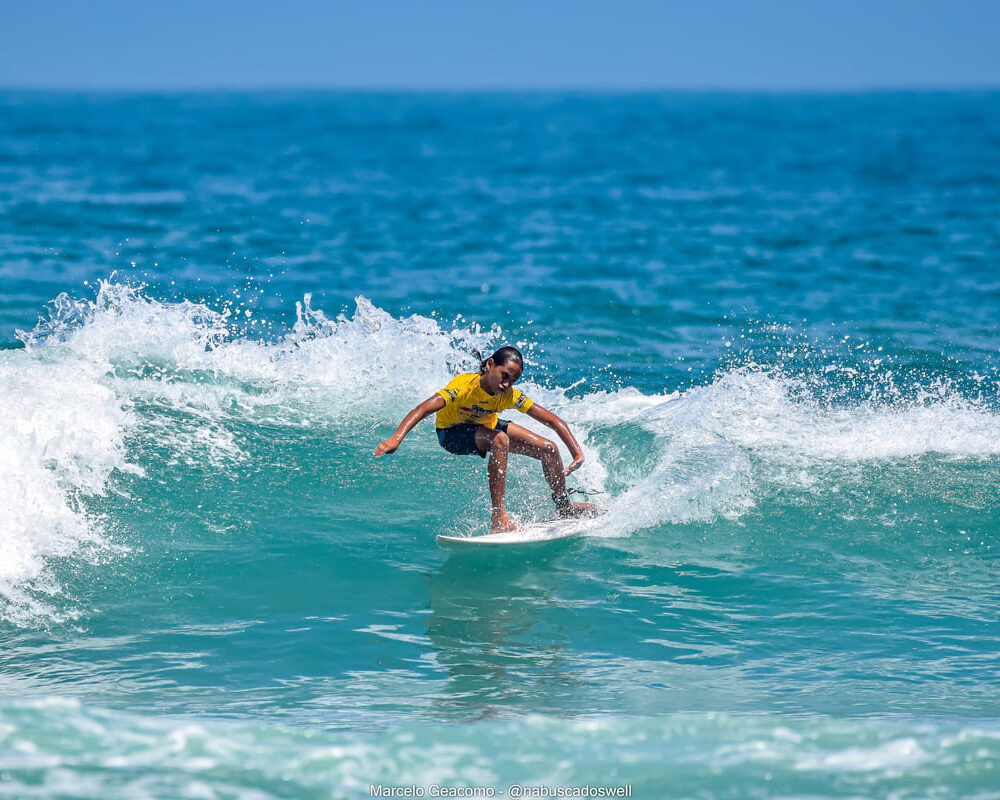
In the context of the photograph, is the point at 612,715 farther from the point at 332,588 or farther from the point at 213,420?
the point at 213,420

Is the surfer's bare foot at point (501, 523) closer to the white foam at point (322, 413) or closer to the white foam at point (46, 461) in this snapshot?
the white foam at point (322, 413)

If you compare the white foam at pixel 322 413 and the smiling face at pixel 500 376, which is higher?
the smiling face at pixel 500 376

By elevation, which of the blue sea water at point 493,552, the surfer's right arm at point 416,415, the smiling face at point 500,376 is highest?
the smiling face at point 500,376

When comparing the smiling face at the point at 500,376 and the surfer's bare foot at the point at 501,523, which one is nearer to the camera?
the smiling face at the point at 500,376

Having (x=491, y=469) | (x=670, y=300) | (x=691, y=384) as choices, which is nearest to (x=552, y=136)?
(x=670, y=300)

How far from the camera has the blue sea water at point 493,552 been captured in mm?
5039

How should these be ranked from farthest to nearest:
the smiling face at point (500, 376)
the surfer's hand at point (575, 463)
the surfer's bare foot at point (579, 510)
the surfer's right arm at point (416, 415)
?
the surfer's bare foot at point (579, 510)
the surfer's hand at point (575, 463)
the smiling face at point (500, 376)
the surfer's right arm at point (416, 415)

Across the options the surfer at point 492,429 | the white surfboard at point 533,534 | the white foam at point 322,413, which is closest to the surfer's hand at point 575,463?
the surfer at point 492,429

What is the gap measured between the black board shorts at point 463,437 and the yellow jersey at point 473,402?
38 mm

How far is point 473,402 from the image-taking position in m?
8.32

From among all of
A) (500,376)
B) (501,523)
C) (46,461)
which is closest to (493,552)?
(501,523)

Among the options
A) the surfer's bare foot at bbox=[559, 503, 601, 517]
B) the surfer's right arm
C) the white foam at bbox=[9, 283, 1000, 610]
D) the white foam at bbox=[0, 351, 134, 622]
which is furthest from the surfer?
the white foam at bbox=[0, 351, 134, 622]

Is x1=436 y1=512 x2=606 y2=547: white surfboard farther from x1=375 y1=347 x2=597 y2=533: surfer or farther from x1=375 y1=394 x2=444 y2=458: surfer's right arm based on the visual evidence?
x1=375 y1=394 x2=444 y2=458: surfer's right arm

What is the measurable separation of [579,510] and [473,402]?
1223 mm
